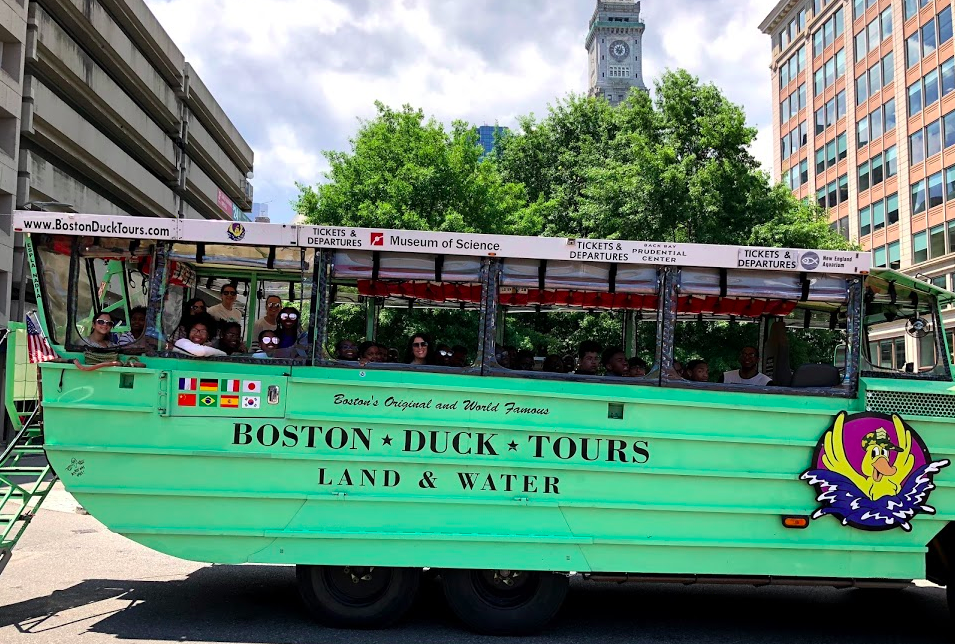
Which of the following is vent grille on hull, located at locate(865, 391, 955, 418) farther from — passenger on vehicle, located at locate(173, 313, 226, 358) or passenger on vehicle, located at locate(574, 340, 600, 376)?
passenger on vehicle, located at locate(173, 313, 226, 358)

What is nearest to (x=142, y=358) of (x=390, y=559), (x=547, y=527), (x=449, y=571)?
(x=390, y=559)

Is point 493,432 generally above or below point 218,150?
below

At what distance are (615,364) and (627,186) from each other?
11.4 metres

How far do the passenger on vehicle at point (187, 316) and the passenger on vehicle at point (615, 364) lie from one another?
3.15m

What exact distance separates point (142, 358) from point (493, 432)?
2.48 metres

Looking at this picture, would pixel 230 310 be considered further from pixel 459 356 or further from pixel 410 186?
pixel 410 186

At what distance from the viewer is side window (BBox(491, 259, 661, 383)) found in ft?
17.9

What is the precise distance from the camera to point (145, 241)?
5395 millimetres

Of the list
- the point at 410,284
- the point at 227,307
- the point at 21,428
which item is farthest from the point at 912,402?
the point at 21,428

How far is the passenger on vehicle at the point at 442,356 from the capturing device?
560 cm

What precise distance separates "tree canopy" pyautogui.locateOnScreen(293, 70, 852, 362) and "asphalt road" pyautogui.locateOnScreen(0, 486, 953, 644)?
9797 millimetres

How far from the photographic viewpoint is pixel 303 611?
18.7 feet

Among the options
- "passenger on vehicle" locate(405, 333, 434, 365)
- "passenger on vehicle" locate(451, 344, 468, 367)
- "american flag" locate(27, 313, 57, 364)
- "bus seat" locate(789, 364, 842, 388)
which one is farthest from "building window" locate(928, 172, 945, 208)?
"american flag" locate(27, 313, 57, 364)

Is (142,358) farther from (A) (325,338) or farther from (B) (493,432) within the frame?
(B) (493,432)
